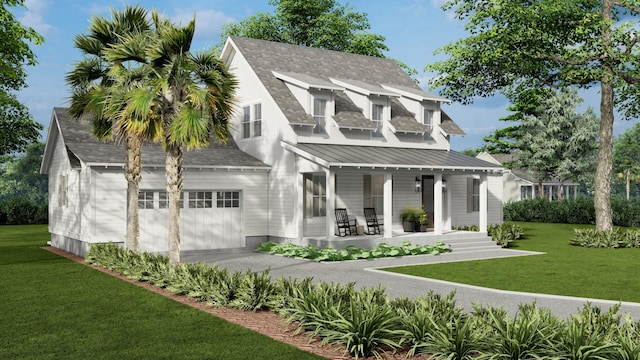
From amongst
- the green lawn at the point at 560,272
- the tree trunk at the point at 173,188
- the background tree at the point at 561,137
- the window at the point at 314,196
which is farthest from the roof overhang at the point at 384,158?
the background tree at the point at 561,137

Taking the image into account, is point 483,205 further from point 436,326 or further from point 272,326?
point 436,326

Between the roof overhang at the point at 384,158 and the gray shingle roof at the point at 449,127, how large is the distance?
1.40m

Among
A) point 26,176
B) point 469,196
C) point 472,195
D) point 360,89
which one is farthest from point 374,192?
point 26,176

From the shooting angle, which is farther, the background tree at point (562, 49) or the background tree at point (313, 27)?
→ the background tree at point (313, 27)

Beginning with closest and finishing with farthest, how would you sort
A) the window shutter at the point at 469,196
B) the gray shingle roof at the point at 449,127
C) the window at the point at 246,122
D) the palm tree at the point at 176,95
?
the palm tree at the point at 176,95, the window at the point at 246,122, the gray shingle roof at the point at 449,127, the window shutter at the point at 469,196

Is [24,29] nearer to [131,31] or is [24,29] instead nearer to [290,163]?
[131,31]

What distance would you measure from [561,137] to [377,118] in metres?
34.0

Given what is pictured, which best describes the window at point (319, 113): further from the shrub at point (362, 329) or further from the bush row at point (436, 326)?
the shrub at point (362, 329)

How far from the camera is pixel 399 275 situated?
16328 millimetres

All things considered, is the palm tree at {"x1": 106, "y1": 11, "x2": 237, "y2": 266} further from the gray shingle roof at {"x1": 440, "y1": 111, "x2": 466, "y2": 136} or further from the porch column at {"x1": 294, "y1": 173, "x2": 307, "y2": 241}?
the gray shingle roof at {"x1": 440, "y1": 111, "x2": 466, "y2": 136}

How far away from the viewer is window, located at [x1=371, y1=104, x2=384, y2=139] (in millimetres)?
25203

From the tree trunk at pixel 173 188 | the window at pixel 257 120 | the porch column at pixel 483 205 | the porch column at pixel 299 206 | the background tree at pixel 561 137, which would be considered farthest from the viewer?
the background tree at pixel 561 137

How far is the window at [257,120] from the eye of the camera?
24.2 meters

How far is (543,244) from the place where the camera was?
2616 cm
